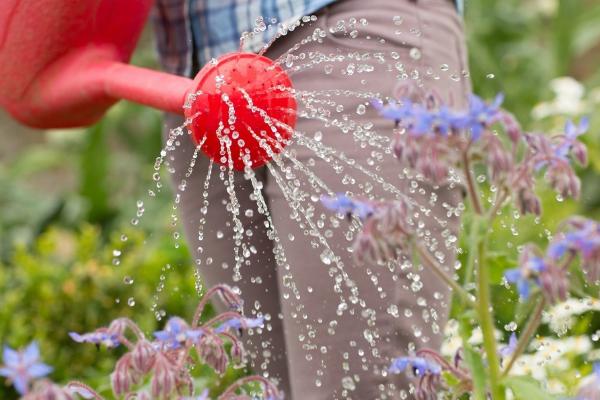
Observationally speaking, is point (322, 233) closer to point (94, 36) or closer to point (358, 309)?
point (358, 309)

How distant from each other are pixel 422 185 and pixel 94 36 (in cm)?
52

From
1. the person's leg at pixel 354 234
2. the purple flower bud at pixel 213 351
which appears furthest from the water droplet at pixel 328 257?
the purple flower bud at pixel 213 351

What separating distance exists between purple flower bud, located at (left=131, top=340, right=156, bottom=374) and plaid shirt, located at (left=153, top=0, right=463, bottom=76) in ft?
2.15

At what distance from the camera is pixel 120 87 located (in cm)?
174

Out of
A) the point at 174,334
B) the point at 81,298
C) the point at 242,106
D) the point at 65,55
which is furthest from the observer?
the point at 81,298

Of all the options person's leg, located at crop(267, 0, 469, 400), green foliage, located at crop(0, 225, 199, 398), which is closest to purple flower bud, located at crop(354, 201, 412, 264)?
person's leg, located at crop(267, 0, 469, 400)

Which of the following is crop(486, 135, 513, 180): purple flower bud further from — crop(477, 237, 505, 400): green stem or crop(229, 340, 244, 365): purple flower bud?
crop(229, 340, 244, 365): purple flower bud

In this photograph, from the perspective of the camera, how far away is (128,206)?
462 centimetres

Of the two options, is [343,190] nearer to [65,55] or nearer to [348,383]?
[348,383]

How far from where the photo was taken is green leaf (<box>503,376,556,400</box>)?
125cm

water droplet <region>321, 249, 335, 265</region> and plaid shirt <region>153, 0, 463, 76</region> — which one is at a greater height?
plaid shirt <region>153, 0, 463, 76</region>

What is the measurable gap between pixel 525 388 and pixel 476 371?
0.05 meters

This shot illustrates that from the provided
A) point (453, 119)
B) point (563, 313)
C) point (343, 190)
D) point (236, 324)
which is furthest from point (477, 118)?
point (563, 313)

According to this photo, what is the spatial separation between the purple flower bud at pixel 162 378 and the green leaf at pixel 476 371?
0.29 meters
